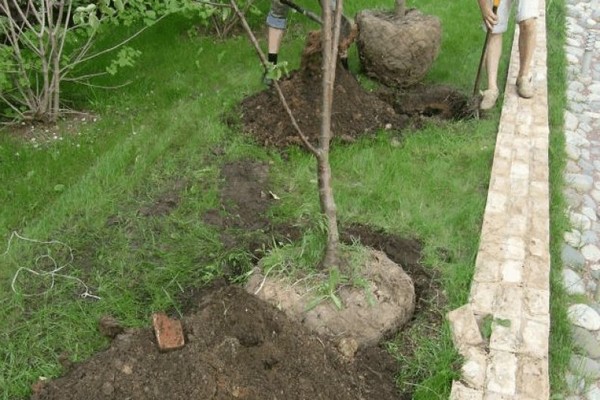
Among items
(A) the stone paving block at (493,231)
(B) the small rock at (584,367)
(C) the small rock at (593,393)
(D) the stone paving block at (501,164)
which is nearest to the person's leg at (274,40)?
(D) the stone paving block at (501,164)

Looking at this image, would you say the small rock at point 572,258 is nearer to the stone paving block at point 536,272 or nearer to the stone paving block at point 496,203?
the stone paving block at point 536,272

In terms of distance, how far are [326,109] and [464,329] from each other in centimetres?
131

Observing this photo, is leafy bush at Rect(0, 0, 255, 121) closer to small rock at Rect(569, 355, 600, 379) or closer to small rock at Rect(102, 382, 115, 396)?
small rock at Rect(102, 382, 115, 396)

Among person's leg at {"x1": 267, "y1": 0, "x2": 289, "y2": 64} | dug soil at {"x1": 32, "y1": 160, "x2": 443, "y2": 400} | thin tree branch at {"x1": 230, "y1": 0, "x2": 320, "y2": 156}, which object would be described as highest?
thin tree branch at {"x1": 230, "y1": 0, "x2": 320, "y2": 156}

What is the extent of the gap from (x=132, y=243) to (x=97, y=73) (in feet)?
8.00

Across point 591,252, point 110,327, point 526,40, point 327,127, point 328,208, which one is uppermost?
point 327,127

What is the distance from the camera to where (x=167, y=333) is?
9.19 feet

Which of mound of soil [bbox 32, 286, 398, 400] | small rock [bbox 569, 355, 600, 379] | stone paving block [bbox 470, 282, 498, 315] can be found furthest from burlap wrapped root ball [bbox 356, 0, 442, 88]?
mound of soil [bbox 32, 286, 398, 400]

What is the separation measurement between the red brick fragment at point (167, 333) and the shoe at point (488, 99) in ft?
11.9

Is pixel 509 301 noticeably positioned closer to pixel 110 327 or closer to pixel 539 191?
pixel 539 191

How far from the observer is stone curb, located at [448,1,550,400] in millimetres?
2938

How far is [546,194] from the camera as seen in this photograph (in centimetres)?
430

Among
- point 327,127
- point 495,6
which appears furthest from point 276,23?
point 327,127

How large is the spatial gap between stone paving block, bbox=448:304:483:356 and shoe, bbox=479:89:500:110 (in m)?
2.63
